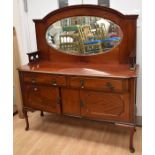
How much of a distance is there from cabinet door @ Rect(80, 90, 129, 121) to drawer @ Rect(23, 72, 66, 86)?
9.9 inches

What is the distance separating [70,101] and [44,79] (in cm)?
37

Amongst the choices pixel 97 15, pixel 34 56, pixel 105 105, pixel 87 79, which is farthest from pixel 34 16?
pixel 105 105

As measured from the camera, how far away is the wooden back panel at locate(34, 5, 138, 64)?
215cm

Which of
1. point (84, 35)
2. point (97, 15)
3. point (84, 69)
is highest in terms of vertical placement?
point (97, 15)

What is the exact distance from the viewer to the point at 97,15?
2236mm

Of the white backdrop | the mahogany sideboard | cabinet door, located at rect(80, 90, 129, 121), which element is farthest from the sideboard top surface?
the white backdrop

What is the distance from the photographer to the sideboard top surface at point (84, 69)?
1892mm

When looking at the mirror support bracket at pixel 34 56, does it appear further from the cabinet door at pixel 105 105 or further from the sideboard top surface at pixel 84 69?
the cabinet door at pixel 105 105

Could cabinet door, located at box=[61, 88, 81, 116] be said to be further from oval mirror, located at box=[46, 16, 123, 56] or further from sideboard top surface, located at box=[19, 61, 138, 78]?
oval mirror, located at box=[46, 16, 123, 56]

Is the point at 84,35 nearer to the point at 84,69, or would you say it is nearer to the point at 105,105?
the point at 84,69

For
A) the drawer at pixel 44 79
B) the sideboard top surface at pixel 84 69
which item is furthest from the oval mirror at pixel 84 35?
the drawer at pixel 44 79
